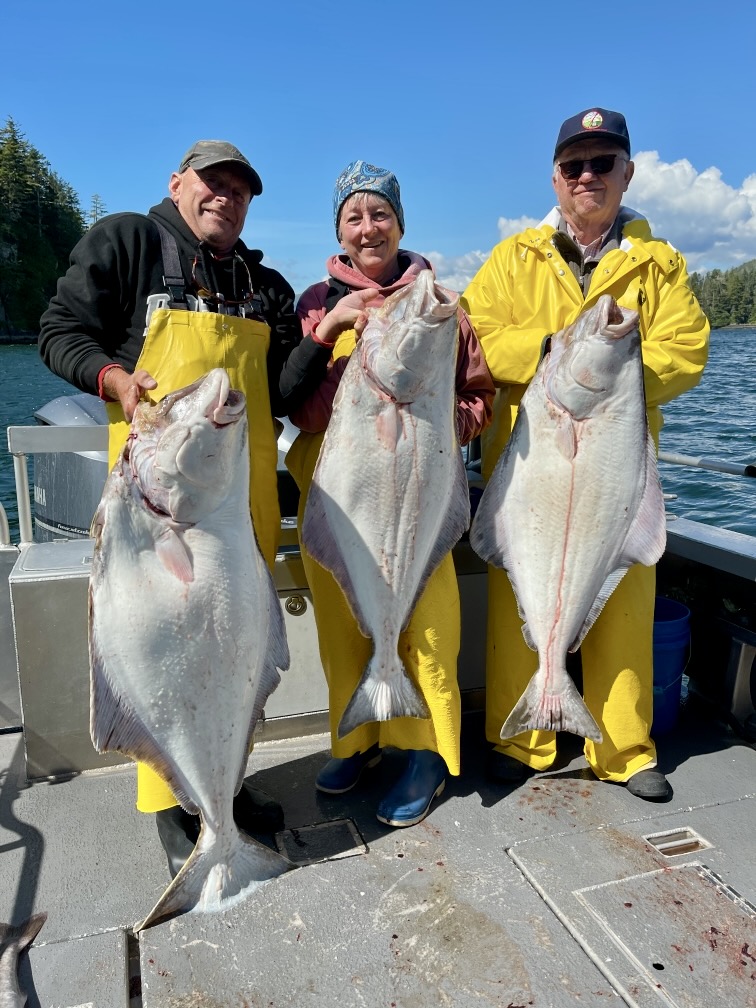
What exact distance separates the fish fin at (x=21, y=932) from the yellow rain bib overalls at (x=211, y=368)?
442 millimetres

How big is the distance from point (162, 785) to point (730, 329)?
118 metres

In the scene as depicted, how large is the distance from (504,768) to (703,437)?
1588 centimetres

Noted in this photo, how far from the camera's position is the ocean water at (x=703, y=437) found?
1123cm

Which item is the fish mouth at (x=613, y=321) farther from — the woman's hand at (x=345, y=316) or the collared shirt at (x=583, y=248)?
the woman's hand at (x=345, y=316)

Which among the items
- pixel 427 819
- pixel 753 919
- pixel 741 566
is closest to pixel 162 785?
pixel 427 819

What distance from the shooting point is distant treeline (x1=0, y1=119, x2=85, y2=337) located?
63.8 meters

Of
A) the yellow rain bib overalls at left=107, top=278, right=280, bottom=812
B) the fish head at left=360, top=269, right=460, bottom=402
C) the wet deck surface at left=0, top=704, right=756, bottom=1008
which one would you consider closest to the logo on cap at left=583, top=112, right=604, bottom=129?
the fish head at left=360, top=269, right=460, bottom=402

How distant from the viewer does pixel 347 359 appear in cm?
274

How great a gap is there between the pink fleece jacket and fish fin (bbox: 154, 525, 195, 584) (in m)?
0.87

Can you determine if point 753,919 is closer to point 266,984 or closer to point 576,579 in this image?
point 576,579

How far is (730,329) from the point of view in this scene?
105438 millimetres

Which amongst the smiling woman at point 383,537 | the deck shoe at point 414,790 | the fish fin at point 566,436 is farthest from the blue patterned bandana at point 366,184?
the deck shoe at point 414,790

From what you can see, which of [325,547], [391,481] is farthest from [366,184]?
[325,547]

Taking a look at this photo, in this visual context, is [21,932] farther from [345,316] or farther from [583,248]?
[583,248]
